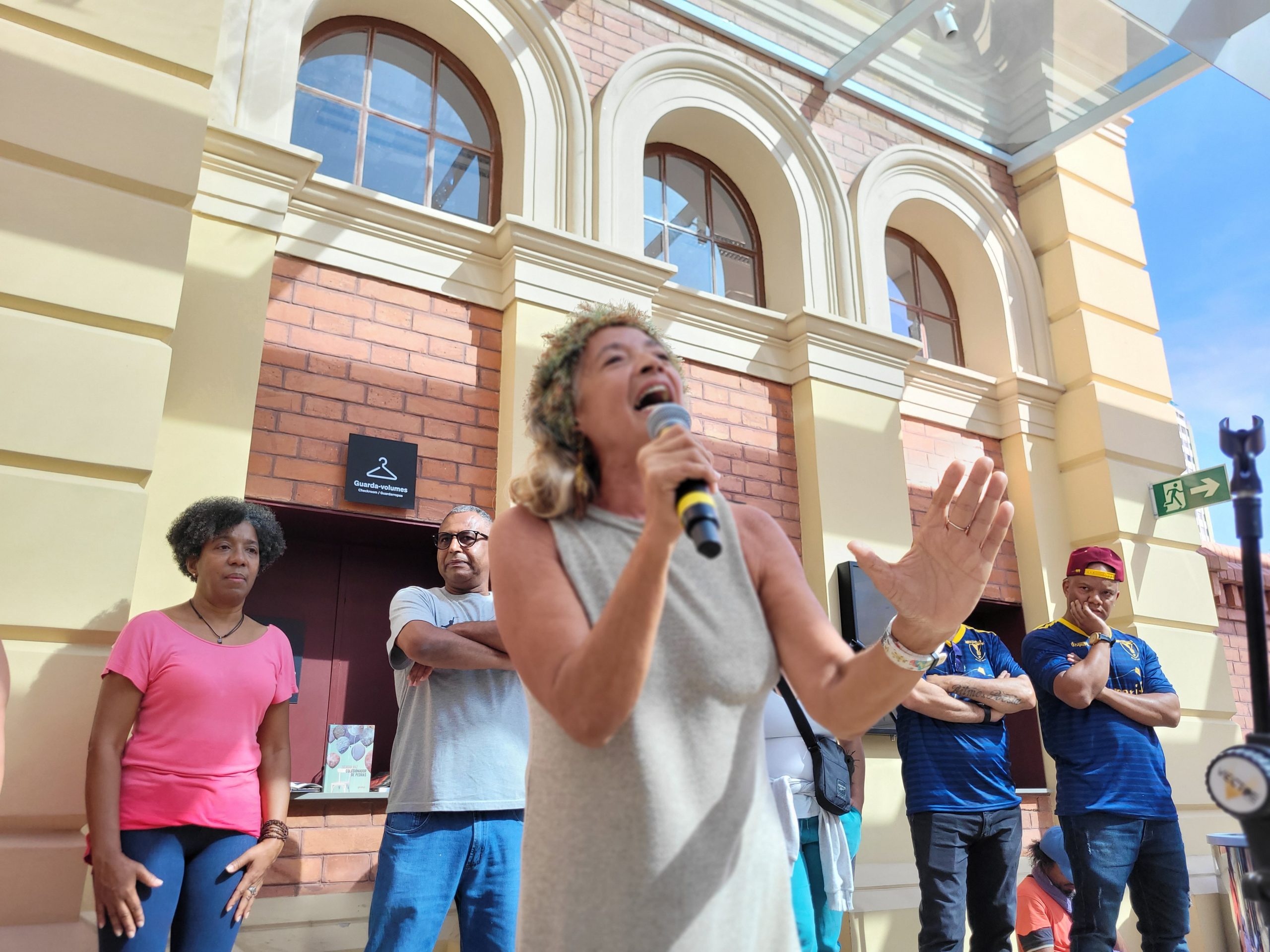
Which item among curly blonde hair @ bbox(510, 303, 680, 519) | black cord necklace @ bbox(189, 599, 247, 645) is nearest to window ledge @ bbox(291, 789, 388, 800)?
black cord necklace @ bbox(189, 599, 247, 645)

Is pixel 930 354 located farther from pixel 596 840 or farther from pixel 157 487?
pixel 596 840

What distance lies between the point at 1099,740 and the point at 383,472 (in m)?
3.16

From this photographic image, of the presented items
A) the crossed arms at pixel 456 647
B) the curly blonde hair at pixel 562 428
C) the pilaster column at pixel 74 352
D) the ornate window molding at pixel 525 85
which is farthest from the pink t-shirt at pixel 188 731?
the ornate window molding at pixel 525 85

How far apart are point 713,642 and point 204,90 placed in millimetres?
3444

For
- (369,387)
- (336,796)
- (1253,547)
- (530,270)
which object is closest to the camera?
(1253,547)

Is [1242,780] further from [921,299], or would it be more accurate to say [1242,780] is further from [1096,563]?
[921,299]

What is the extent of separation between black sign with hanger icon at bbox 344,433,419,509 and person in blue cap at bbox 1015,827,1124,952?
3223mm

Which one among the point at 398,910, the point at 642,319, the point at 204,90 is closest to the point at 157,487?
the point at 204,90

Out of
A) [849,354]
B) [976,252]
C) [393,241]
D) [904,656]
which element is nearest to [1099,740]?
[849,354]

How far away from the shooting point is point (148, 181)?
3426mm

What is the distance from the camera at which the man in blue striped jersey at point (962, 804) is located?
3.48 meters

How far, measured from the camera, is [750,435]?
218 inches

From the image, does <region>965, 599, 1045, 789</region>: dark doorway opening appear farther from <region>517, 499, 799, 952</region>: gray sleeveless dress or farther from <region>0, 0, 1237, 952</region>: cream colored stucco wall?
<region>517, 499, 799, 952</region>: gray sleeveless dress

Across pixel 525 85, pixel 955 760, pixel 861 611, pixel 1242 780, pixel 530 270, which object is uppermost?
pixel 525 85
